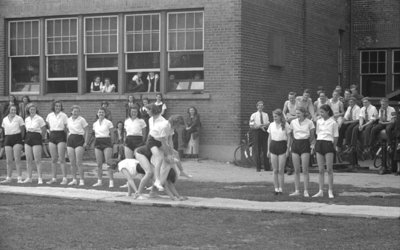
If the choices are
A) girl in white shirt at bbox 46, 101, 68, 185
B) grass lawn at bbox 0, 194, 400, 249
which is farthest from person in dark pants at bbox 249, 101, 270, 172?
grass lawn at bbox 0, 194, 400, 249

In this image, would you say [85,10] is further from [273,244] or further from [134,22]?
[273,244]

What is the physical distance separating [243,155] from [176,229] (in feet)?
36.7

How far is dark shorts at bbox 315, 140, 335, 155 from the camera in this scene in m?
15.2

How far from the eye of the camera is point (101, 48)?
25547 millimetres

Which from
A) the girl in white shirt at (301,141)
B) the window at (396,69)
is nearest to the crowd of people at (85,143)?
the girl in white shirt at (301,141)

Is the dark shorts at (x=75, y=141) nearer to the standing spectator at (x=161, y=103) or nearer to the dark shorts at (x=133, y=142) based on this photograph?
the dark shorts at (x=133, y=142)

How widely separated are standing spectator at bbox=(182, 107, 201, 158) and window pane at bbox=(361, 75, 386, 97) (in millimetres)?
Result: 9421

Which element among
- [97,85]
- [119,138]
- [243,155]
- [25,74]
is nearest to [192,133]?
[243,155]

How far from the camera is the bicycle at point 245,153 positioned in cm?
2216

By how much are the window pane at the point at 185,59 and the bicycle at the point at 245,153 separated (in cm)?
287

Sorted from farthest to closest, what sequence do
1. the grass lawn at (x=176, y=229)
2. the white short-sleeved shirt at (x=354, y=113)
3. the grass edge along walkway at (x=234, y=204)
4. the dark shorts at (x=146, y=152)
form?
the white short-sleeved shirt at (x=354, y=113), the dark shorts at (x=146, y=152), the grass edge along walkway at (x=234, y=204), the grass lawn at (x=176, y=229)

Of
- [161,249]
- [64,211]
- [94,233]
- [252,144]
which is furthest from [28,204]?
[252,144]

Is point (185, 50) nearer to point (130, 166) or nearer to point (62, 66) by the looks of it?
point (62, 66)

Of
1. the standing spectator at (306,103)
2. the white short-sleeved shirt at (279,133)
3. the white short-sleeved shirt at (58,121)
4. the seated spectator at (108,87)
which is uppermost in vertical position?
the seated spectator at (108,87)
